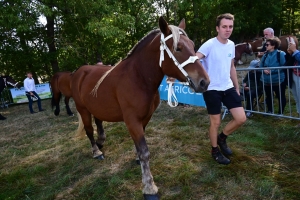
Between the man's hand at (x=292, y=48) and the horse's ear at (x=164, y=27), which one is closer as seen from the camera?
the horse's ear at (x=164, y=27)

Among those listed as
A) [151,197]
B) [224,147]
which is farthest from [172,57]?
[224,147]

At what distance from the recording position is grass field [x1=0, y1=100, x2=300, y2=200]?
2760 mm

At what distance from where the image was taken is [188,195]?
2.67m

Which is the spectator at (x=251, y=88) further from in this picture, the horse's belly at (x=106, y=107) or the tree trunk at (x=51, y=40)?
the tree trunk at (x=51, y=40)

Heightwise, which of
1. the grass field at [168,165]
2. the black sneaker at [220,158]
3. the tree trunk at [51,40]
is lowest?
the grass field at [168,165]

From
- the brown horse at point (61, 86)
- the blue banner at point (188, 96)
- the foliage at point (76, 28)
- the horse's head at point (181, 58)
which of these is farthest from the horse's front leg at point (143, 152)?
the foliage at point (76, 28)

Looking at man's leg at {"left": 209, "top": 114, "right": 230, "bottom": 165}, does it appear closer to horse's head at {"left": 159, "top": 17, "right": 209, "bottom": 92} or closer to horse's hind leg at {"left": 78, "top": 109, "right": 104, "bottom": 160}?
horse's head at {"left": 159, "top": 17, "right": 209, "bottom": 92}

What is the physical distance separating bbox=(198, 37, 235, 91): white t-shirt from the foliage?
23.7ft

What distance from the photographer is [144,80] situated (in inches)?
106

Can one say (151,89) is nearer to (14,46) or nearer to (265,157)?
(265,157)

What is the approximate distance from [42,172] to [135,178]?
179 centimetres

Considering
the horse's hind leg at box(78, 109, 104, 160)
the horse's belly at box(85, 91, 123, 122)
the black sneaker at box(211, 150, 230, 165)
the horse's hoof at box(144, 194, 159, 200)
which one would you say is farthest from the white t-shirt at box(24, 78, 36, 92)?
the black sneaker at box(211, 150, 230, 165)

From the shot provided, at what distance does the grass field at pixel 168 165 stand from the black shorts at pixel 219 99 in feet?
2.77

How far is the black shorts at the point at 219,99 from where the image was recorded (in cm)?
297
